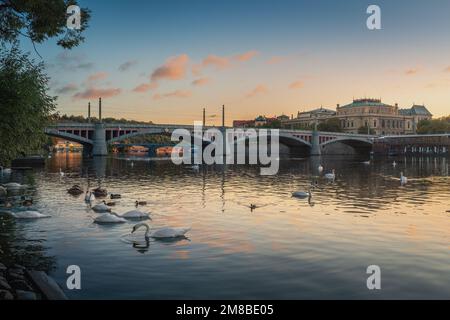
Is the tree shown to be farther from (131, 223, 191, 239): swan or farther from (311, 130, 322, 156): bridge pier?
(311, 130, 322, 156): bridge pier

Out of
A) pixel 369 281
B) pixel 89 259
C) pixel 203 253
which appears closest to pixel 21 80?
pixel 89 259

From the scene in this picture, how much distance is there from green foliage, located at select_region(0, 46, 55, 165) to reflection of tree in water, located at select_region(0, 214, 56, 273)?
4.69m

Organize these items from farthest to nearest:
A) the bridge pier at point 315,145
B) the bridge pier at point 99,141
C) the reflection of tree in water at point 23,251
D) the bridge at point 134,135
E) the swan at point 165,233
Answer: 1. the bridge pier at point 315,145
2. the bridge pier at point 99,141
3. the bridge at point 134,135
4. the swan at point 165,233
5. the reflection of tree in water at point 23,251

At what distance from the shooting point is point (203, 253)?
18.1 metres

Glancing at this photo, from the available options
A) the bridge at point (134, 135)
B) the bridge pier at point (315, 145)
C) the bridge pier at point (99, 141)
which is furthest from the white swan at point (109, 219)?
the bridge pier at point (315, 145)

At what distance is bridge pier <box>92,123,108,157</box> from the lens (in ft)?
351

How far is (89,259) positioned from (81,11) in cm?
1061

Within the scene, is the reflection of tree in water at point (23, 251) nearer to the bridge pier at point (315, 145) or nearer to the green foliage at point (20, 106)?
the green foliage at point (20, 106)

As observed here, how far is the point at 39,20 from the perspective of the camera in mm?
19328

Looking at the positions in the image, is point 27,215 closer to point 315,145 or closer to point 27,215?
point 27,215

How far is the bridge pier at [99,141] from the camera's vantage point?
10706 cm

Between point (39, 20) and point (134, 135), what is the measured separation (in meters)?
93.8

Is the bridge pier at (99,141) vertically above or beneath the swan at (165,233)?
above

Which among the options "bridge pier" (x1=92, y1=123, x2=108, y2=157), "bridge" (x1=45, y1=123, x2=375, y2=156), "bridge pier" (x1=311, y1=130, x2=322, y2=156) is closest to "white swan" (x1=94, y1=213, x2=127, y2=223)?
"bridge" (x1=45, y1=123, x2=375, y2=156)
